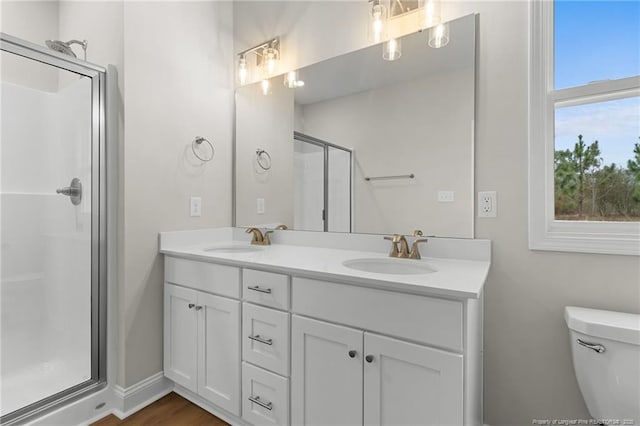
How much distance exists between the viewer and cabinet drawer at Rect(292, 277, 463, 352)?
1016mm

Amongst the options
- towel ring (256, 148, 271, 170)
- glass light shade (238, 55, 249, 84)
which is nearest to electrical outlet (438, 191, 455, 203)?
towel ring (256, 148, 271, 170)

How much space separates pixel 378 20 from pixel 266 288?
1.48 meters

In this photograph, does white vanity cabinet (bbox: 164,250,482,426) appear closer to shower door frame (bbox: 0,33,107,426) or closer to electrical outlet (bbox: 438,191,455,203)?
shower door frame (bbox: 0,33,107,426)

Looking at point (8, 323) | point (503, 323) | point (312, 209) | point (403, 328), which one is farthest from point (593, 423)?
point (8, 323)

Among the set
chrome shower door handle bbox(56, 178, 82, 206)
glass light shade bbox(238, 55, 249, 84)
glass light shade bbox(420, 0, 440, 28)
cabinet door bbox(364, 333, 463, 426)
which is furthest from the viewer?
glass light shade bbox(238, 55, 249, 84)

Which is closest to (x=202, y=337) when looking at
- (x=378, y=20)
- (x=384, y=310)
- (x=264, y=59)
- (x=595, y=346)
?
(x=384, y=310)

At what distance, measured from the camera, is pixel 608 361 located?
3.54ft

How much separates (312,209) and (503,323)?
1.16 metres

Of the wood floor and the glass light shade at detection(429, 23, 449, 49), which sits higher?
the glass light shade at detection(429, 23, 449, 49)

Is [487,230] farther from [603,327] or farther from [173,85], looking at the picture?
[173,85]

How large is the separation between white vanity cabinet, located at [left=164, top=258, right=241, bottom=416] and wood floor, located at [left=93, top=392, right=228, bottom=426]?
0.11m

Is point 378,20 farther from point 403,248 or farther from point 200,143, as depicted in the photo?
point 200,143

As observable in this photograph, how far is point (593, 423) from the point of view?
4.22 ft

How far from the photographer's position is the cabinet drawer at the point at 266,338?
4.50ft
